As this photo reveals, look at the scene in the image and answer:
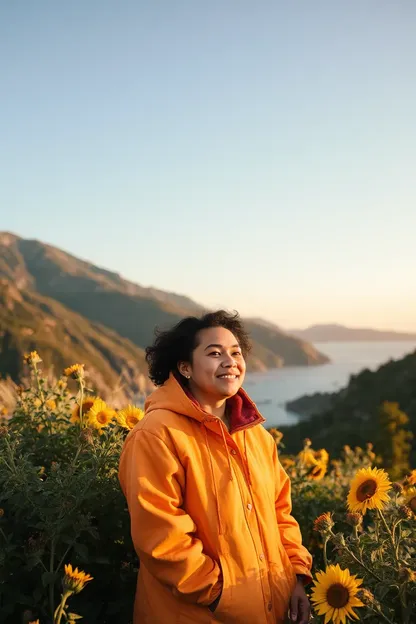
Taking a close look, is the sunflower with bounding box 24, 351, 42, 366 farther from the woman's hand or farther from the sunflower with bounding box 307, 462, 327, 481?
the sunflower with bounding box 307, 462, 327, 481

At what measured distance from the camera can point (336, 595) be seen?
211 centimetres

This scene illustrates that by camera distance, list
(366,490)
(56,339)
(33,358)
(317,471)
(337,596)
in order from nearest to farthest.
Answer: (337,596)
(366,490)
(33,358)
(317,471)
(56,339)

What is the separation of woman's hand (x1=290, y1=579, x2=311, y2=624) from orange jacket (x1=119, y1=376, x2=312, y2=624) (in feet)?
0.11

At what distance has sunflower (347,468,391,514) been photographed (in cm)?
256

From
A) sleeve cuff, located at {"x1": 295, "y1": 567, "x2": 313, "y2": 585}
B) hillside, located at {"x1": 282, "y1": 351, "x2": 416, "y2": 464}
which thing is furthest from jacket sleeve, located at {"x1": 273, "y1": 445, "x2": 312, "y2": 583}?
hillside, located at {"x1": 282, "y1": 351, "x2": 416, "y2": 464}

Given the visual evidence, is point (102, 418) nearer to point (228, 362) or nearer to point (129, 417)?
point (129, 417)

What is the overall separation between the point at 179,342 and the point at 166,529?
975mm

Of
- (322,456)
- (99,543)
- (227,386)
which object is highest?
(227,386)

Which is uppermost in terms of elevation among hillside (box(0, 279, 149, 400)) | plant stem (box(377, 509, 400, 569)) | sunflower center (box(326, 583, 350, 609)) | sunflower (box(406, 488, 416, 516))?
sunflower (box(406, 488, 416, 516))

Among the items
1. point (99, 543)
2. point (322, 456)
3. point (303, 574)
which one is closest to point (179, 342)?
point (99, 543)

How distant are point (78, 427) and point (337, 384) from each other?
132 m

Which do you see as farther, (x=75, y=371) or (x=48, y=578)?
(x=75, y=371)

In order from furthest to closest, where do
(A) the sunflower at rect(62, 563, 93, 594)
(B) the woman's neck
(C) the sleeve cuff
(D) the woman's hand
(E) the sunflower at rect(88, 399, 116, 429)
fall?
(E) the sunflower at rect(88, 399, 116, 429) → (B) the woman's neck → (C) the sleeve cuff → (D) the woman's hand → (A) the sunflower at rect(62, 563, 93, 594)

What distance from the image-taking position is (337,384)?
13038cm
